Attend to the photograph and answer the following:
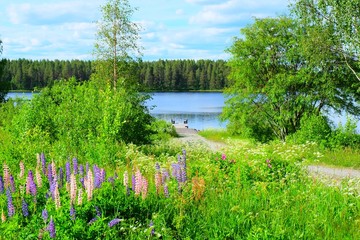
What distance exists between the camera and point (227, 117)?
29.8m

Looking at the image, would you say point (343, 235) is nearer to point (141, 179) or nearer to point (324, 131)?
point (141, 179)

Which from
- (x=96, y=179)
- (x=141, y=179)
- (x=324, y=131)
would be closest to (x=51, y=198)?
(x=96, y=179)

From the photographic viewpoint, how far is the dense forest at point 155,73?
442 ft

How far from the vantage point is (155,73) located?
150 m

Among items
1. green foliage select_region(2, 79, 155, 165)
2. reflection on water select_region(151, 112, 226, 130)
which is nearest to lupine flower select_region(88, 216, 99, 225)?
green foliage select_region(2, 79, 155, 165)

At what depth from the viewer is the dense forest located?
442 ft

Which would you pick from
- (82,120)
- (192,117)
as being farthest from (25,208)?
(192,117)

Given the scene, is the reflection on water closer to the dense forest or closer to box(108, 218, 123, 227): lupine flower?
the dense forest

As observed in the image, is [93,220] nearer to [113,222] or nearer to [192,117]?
[113,222]

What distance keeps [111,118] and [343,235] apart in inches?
422

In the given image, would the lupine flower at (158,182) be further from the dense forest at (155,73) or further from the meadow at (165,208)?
the dense forest at (155,73)

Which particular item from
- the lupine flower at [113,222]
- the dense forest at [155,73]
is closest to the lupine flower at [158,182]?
the lupine flower at [113,222]

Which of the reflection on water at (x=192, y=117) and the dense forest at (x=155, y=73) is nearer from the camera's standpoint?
the reflection on water at (x=192, y=117)

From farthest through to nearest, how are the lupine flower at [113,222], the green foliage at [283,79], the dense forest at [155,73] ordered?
the dense forest at [155,73]
the green foliage at [283,79]
the lupine flower at [113,222]
